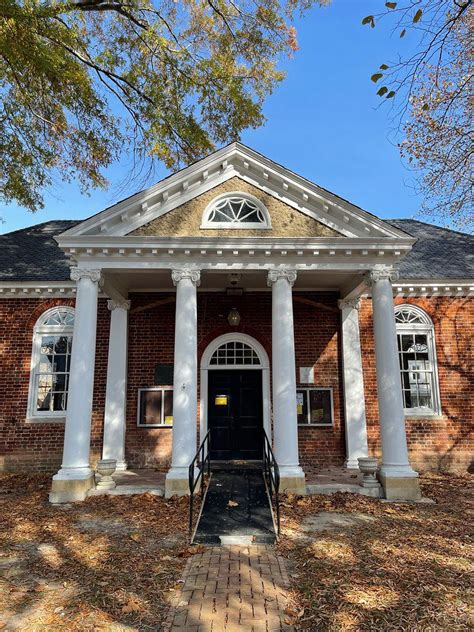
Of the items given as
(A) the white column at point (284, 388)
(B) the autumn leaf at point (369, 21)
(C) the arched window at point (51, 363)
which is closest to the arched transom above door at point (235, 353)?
(A) the white column at point (284, 388)

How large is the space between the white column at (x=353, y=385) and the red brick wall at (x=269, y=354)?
0.94 ft

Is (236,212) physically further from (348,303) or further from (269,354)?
(348,303)

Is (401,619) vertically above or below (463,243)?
below

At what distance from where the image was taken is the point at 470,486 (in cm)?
995

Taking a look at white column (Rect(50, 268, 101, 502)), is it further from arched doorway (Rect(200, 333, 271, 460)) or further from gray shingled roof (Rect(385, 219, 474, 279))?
gray shingled roof (Rect(385, 219, 474, 279))

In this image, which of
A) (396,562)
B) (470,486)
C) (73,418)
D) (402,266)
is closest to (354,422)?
(470,486)

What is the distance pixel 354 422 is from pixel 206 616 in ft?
26.2

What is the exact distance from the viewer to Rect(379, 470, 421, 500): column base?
8727 millimetres

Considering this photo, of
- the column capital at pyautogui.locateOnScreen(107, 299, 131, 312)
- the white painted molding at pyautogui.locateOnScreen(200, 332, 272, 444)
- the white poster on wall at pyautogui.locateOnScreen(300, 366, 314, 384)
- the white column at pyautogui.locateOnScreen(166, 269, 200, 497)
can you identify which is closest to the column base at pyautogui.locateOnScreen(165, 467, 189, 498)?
the white column at pyautogui.locateOnScreen(166, 269, 200, 497)

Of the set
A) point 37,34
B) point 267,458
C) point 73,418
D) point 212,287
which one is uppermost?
point 37,34

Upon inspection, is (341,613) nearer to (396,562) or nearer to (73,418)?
(396,562)

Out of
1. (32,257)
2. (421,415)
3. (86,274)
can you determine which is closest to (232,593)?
(86,274)

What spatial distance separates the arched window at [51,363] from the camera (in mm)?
11719

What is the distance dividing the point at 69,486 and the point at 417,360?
30.7 ft
